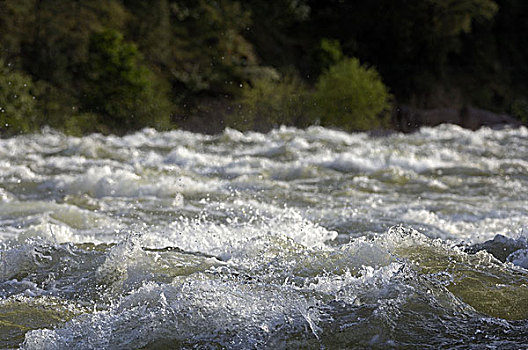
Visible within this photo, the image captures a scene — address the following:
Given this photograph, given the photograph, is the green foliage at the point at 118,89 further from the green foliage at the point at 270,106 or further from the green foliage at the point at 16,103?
the green foliage at the point at 270,106

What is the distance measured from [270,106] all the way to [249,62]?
303 cm

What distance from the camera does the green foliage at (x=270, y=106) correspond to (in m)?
18.8

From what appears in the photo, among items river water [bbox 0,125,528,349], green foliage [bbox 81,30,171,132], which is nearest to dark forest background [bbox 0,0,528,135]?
green foliage [bbox 81,30,171,132]

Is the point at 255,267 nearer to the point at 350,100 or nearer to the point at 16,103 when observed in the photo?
the point at 16,103

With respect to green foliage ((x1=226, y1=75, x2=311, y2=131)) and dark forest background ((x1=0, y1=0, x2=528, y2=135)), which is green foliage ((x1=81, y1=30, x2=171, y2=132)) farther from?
green foliage ((x1=226, y1=75, x2=311, y2=131))

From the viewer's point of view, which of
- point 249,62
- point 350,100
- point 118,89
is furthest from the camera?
point 249,62

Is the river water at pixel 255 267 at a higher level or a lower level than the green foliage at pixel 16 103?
higher

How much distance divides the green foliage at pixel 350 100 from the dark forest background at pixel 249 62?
4 centimetres

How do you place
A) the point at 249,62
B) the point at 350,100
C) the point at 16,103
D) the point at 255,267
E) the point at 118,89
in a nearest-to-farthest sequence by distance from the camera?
the point at 255,267 < the point at 16,103 < the point at 118,89 < the point at 350,100 < the point at 249,62

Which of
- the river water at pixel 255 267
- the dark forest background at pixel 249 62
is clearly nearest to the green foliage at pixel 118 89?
the dark forest background at pixel 249 62

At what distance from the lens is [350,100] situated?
18828 millimetres

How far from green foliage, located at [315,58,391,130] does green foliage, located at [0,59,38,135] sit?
27.3 ft

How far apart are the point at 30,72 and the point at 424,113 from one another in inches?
544

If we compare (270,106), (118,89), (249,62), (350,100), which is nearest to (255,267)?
(118,89)
